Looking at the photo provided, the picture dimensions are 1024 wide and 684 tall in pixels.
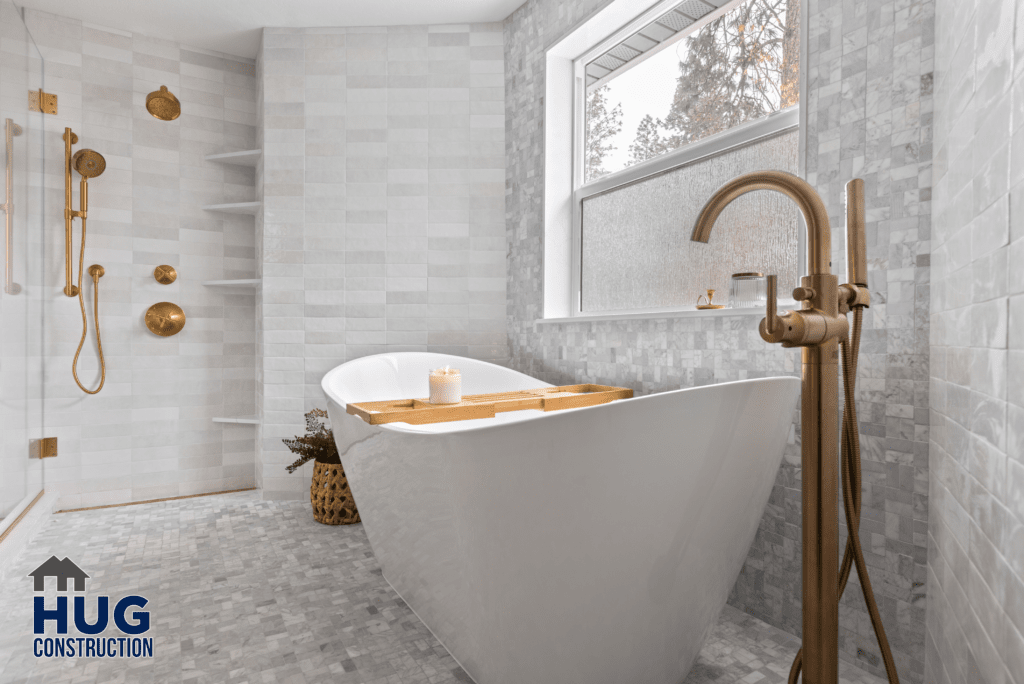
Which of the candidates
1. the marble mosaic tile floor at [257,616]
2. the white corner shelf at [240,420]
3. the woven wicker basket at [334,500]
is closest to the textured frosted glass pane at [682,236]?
the marble mosaic tile floor at [257,616]

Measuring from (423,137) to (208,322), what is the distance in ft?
5.00

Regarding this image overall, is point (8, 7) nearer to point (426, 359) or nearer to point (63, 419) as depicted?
point (63, 419)

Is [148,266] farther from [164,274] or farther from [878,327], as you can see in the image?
[878,327]

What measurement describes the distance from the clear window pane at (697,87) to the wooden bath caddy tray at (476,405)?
940 mm

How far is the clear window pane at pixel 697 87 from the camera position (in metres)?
1.68

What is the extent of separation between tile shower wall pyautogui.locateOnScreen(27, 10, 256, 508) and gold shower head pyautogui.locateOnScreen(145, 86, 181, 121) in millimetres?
44

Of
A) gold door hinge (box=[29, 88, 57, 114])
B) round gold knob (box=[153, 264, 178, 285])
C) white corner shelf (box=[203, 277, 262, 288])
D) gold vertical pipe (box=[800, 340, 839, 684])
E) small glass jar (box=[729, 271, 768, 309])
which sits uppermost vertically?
gold door hinge (box=[29, 88, 57, 114])

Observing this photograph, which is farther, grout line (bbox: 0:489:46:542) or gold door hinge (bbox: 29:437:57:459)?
gold door hinge (bbox: 29:437:57:459)

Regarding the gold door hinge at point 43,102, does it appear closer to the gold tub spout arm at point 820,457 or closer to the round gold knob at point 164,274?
the round gold knob at point 164,274

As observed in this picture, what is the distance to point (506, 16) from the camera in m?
2.74

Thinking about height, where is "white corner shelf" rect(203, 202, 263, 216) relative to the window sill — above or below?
above

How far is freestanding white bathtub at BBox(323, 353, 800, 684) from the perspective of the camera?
890 mm

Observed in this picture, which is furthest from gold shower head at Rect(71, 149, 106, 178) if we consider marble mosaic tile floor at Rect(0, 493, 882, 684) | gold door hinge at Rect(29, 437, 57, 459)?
marble mosaic tile floor at Rect(0, 493, 882, 684)

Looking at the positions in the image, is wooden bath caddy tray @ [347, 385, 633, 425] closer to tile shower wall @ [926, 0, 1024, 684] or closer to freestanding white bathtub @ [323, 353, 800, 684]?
freestanding white bathtub @ [323, 353, 800, 684]
